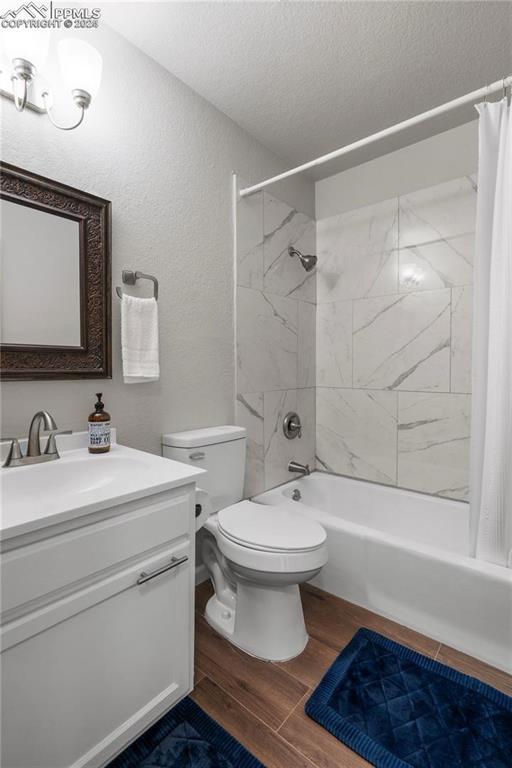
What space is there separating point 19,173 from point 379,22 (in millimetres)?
1475

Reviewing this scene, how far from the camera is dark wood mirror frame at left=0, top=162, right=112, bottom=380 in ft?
4.01

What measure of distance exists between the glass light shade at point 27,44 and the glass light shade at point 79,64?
8 centimetres

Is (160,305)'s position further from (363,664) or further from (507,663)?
(507,663)

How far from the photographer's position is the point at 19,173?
1220 mm

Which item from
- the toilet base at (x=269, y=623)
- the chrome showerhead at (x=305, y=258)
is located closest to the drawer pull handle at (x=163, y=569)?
the toilet base at (x=269, y=623)

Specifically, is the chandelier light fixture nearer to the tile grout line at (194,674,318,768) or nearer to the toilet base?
the toilet base

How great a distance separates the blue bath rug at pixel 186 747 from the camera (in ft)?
3.45

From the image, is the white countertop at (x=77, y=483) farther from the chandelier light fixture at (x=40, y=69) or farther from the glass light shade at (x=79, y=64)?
the glass light shade at (x=79, y=64)

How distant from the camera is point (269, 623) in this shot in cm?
144

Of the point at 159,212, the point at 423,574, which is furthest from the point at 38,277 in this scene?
the point at 423,574

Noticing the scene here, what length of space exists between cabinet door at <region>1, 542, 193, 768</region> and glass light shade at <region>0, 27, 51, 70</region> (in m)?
1.61

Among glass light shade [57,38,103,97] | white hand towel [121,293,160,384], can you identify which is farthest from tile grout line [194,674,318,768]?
glass light shade [57,38,103,97]

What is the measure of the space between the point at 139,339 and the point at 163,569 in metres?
0.89

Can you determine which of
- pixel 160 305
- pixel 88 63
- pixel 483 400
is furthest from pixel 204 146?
pixel 483 400
